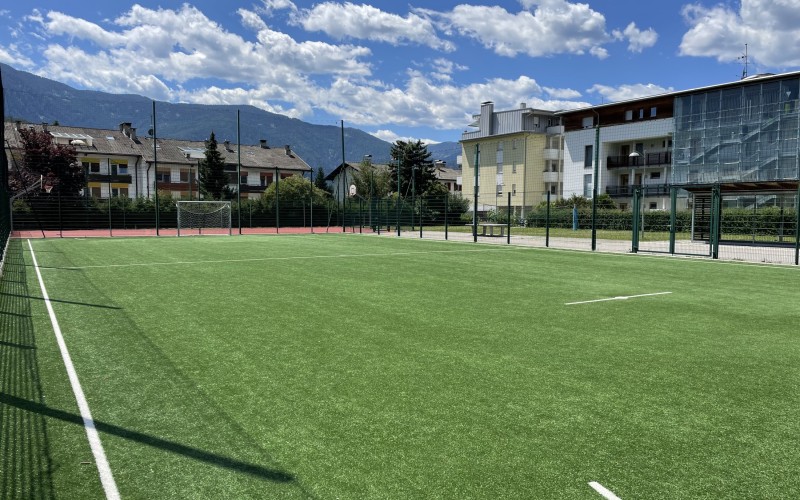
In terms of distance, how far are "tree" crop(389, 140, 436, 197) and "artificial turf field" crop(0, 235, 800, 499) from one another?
161 feet

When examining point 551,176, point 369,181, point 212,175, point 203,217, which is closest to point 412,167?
point 369,181

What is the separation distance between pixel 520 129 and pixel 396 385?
56.6 metres

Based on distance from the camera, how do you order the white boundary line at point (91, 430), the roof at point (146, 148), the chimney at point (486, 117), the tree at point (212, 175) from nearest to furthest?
the white boundary line at point (91, 430)
the tree at point (212, 175)
the roof at point (146, 148)
the chimney at point (486, 117)

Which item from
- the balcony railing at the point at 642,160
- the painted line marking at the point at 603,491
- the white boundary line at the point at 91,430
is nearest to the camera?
the painted line marking at the point at 603,491

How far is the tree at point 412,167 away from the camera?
58219 mm

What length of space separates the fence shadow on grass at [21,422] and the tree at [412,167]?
5164cm

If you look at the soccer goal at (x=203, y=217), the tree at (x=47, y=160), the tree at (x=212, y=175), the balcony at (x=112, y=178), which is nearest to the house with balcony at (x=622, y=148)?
the soccer goal at (x=203, y=217)

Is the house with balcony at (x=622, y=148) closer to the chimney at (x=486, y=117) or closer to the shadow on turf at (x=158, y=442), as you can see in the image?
the chimney at (x=486, y=117)

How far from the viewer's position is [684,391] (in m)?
4.54

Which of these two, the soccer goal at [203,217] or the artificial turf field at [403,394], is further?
the soccer goal at [203,217]

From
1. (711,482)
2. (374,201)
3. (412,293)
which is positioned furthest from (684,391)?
(374,201)

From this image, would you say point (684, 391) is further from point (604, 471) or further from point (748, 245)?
point (748, 245)

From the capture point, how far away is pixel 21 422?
3.82m

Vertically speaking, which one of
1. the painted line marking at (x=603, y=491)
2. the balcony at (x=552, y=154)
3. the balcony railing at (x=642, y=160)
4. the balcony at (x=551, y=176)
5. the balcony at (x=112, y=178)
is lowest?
the painted line marking at (x=603, y=491)
